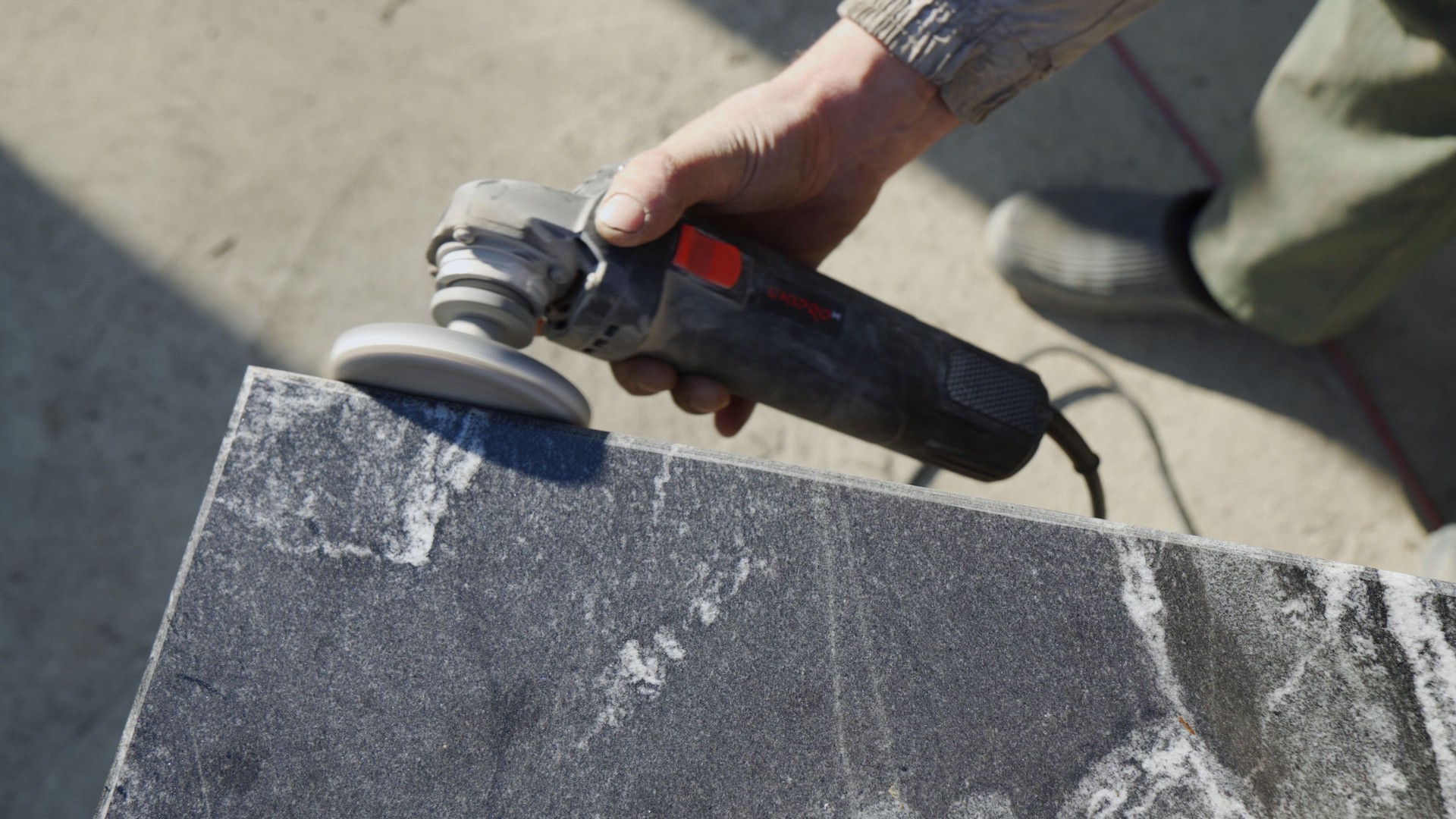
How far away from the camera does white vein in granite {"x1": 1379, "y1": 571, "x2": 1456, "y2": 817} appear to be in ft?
1.89

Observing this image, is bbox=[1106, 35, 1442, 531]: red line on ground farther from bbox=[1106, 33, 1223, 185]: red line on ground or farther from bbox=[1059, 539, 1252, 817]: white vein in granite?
bbox=[1059, 539, 1252, 817]: white vein in granite

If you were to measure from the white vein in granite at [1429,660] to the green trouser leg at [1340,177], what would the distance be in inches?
26.9

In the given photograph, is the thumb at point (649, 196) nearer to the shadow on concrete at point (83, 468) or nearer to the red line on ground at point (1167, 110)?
the shadow on concrete at point (83, 468)

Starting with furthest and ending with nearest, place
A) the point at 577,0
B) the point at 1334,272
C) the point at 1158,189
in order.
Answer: the point at 577,0, the point at 1158,189, the point at 1334,272

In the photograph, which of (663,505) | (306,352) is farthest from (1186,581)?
(306,352)

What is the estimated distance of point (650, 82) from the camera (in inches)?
67.4

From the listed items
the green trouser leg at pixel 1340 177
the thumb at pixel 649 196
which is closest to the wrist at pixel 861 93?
the thumb at pixel 649 196

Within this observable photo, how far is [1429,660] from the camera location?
1.94 feet

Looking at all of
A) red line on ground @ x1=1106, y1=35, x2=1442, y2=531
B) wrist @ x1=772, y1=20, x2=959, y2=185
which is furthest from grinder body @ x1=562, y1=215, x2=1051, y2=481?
red line on ground @ x1=1106, y1=35, x2=1442, y2=531

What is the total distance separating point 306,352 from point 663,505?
3.78ft

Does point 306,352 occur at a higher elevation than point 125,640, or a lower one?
higher

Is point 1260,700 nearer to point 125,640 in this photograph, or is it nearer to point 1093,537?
point 1093,537

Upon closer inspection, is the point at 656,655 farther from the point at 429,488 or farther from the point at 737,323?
the point at 737,323

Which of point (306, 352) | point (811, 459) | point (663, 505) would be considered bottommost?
point (306, 352)
